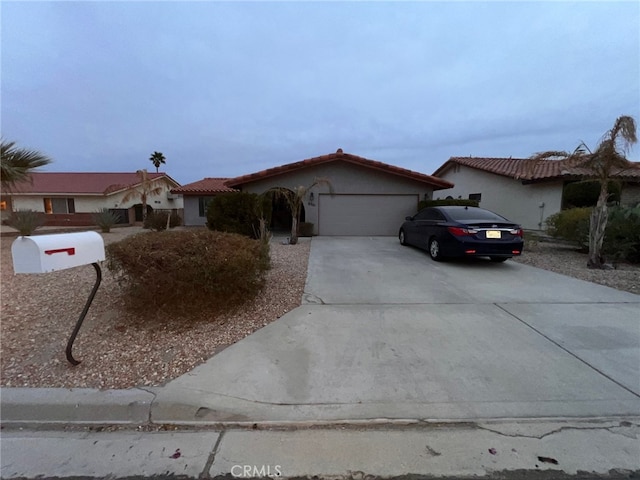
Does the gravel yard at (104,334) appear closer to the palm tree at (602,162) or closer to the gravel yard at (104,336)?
the gravel yard at (104,336)

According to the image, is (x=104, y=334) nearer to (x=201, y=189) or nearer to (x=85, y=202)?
(x=201, y=189)

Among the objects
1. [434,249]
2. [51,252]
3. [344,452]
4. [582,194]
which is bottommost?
[344,452]

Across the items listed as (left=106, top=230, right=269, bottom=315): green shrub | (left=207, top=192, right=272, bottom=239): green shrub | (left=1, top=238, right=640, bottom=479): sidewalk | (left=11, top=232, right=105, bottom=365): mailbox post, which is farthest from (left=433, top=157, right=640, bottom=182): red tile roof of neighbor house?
(left=11, top=232, right=105, bottom=365): mailbox post

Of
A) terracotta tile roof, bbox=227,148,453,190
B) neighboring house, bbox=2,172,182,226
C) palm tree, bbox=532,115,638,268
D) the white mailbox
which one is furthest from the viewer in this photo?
neighboring house, bbox=2,172,182,226

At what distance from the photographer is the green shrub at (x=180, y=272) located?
4000 mm

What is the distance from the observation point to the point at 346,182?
1477 cm

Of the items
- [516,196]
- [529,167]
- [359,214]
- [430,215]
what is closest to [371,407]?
[430,215]

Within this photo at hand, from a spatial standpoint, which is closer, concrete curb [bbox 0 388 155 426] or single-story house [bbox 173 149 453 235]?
concrete curb [bbox 0 388 155 426]

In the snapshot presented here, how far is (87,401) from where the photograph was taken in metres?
2.81

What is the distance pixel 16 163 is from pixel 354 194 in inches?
453

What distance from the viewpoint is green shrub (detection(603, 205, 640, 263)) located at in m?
8.45

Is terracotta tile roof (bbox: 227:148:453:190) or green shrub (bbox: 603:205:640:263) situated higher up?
terracotta tile roof (bbox: 227:148:453:190)

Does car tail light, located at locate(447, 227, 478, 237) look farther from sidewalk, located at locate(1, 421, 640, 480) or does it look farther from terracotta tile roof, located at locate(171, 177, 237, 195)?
terracotta tile roof, located at locate(171, 177, 237, 195)

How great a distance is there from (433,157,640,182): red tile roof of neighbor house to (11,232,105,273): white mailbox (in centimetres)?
990
